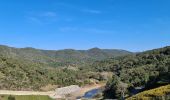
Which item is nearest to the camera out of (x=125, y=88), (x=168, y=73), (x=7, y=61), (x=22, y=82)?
(x=168, y=73)

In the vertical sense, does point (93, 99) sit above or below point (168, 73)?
below

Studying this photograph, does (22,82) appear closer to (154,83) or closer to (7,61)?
(7,61)

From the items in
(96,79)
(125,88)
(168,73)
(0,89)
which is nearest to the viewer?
(168,73)

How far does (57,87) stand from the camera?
143750mm

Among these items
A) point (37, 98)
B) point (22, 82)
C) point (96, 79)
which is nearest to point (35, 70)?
point (22, 82)

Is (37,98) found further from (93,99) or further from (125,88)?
(125,88)

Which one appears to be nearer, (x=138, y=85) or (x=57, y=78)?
(x=138, y=85)

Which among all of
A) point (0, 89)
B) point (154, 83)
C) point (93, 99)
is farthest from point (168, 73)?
point (0, 89)

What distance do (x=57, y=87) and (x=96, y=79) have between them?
22141 millimetres

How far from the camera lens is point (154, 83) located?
272 feet

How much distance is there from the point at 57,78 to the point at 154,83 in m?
74.0

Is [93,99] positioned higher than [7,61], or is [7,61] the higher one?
[7,61]

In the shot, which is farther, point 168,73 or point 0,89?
point 0,89

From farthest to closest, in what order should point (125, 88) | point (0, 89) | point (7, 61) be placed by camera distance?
point (7, 61) → point (0, 89) → point (125, 88)
